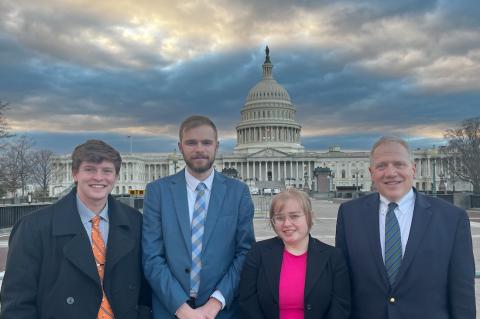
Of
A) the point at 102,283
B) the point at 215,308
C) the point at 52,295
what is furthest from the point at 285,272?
the point at 52,295

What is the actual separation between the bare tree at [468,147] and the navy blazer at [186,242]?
54.2 metres

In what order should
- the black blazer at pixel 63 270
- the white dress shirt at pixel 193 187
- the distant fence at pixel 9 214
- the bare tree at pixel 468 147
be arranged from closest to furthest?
the black blazer at pixel 63 270 < the white dress shirt at pixel 193 187 < the distant fence at pixel 9 214 < the bare tree at pixel 468 147

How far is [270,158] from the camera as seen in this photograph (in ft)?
420

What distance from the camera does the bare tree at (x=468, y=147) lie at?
2094 inches

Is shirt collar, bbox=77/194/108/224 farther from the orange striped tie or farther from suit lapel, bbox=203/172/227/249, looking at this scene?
suit lapel, bbox=203/172/227/249

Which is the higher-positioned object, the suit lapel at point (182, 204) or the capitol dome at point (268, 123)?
the capitol dome at point (268, 123)

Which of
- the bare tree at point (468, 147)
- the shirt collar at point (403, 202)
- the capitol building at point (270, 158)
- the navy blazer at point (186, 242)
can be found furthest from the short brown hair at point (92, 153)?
the capitol building at point (270, 158)

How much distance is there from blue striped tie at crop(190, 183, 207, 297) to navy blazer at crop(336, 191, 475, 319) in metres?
1.66

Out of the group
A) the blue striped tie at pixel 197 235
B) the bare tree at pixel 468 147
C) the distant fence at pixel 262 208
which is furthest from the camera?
the bare tree at pixel 468 147

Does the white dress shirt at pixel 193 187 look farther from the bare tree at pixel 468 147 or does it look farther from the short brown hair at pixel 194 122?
the bare tree at pixel 468 147

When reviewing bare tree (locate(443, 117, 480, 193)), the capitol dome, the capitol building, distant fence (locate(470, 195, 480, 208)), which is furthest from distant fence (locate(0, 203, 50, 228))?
the capitol dome

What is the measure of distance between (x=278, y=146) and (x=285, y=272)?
131 m

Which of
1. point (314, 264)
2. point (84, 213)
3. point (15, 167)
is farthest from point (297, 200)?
point (15, 167)

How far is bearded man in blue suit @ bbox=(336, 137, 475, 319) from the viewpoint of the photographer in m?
4.42
